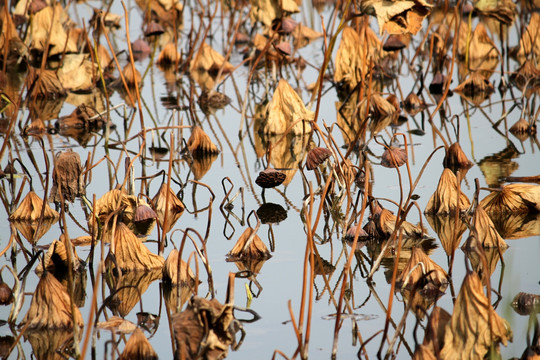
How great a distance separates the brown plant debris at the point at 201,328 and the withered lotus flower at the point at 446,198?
49.7 inches

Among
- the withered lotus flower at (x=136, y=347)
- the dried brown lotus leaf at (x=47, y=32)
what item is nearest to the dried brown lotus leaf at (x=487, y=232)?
the withered lotus flower at (x=136, y=347)

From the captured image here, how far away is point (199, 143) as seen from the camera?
12.2 feet

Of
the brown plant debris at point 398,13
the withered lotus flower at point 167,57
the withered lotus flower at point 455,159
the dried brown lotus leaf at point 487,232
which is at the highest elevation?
the withered lotus flower at point 167,57

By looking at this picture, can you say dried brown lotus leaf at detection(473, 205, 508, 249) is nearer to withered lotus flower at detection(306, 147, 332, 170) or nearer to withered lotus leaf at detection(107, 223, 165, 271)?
withered lotus flower at detection(306, 147, 332, 170)

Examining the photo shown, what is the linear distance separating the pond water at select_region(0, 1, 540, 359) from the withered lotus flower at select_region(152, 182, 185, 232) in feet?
0.12

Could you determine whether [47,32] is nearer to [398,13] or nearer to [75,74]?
[75,74]

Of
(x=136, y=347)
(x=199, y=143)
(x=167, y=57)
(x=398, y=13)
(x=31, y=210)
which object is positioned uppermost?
(x=167, y=57)

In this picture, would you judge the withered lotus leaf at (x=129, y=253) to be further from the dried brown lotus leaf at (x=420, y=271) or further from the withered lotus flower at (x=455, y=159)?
the withered lotus flower at (x=455, y=159)

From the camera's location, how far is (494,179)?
3.20m

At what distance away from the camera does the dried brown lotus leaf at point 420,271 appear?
6.75 ft

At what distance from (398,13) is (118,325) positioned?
111cm

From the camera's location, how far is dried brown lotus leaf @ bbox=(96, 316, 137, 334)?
1.85 meters

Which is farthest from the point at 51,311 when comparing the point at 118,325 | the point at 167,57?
the point at 167,57

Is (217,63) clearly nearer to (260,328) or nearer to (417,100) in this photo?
(417,100)
